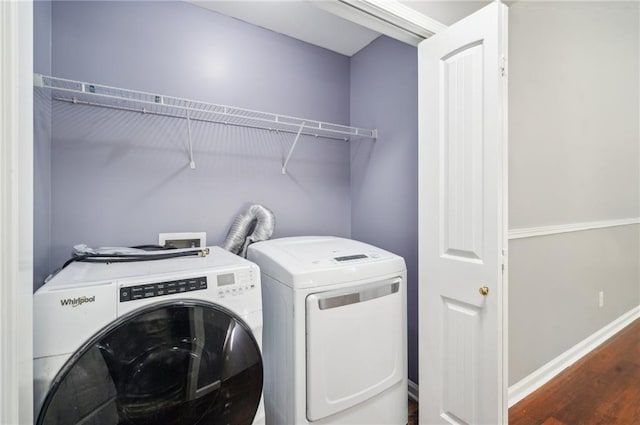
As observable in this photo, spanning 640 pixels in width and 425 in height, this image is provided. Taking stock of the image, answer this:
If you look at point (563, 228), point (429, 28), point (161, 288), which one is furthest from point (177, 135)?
point (563, 228)

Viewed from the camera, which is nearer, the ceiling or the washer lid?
the washer lid

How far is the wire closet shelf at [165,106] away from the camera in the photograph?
1.29m

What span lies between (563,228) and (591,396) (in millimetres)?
→ 1005

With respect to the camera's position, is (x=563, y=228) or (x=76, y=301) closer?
(x=76, y=301)

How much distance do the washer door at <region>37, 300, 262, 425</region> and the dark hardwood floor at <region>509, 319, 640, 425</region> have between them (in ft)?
4.90

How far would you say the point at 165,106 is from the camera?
1.54 m

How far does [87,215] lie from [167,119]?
67 cm

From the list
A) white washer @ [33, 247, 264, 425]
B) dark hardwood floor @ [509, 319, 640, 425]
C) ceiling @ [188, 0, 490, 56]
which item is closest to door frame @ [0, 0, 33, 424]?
white washer @ [33, 247, 264, 425]

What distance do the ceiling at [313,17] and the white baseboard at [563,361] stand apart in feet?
6.82

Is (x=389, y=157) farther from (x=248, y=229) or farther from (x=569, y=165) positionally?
(x=569, y=165)

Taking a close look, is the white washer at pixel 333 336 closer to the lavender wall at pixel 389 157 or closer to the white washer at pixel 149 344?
the white washer at pixel 149 344

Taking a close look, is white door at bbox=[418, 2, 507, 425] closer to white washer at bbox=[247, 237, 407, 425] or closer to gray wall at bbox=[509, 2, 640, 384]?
white washer at bbox=[247, 237, 407, 425]

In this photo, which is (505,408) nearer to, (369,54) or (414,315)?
(414,315)

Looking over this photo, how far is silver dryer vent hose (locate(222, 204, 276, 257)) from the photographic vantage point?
1713 millimetres
